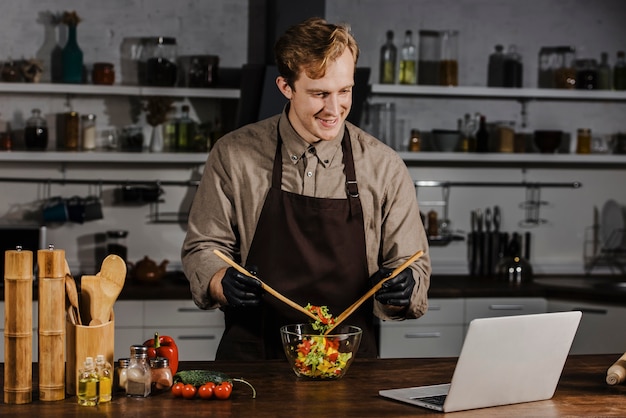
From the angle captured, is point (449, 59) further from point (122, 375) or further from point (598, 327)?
point (122, 375)

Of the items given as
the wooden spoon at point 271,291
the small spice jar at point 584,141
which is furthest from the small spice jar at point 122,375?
the small spice jar at point 584,141

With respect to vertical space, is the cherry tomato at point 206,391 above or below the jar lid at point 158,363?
below

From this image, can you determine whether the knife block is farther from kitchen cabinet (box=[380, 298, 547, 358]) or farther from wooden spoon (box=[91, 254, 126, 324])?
kitchen cabinet (box=[380, 298, 547, 358])

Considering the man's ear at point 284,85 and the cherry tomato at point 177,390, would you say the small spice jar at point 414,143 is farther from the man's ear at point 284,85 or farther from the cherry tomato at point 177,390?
the cherry tomato at point 177,390

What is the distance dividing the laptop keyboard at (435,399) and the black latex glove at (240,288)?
1.80ft

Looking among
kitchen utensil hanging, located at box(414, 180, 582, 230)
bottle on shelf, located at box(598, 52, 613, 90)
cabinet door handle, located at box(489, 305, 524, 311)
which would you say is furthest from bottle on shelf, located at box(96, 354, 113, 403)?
bottle on shelf, located at box(598, 52, 613, 90)

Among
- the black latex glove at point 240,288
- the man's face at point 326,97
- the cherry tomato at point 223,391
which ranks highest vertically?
the man's face at point 326,97

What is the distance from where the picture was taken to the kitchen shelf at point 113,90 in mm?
5098

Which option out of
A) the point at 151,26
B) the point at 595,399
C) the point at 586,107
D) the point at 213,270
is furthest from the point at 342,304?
the point at 586,107

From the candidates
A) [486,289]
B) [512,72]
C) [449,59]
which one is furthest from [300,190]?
[512,72]

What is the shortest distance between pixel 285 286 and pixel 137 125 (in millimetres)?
2812

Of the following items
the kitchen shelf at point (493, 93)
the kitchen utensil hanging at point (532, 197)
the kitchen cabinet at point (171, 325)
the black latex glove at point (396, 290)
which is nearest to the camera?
the black latex glove at point (396, 290)

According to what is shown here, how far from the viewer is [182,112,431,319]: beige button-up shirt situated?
9.37ft

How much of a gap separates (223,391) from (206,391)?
0.04 m
